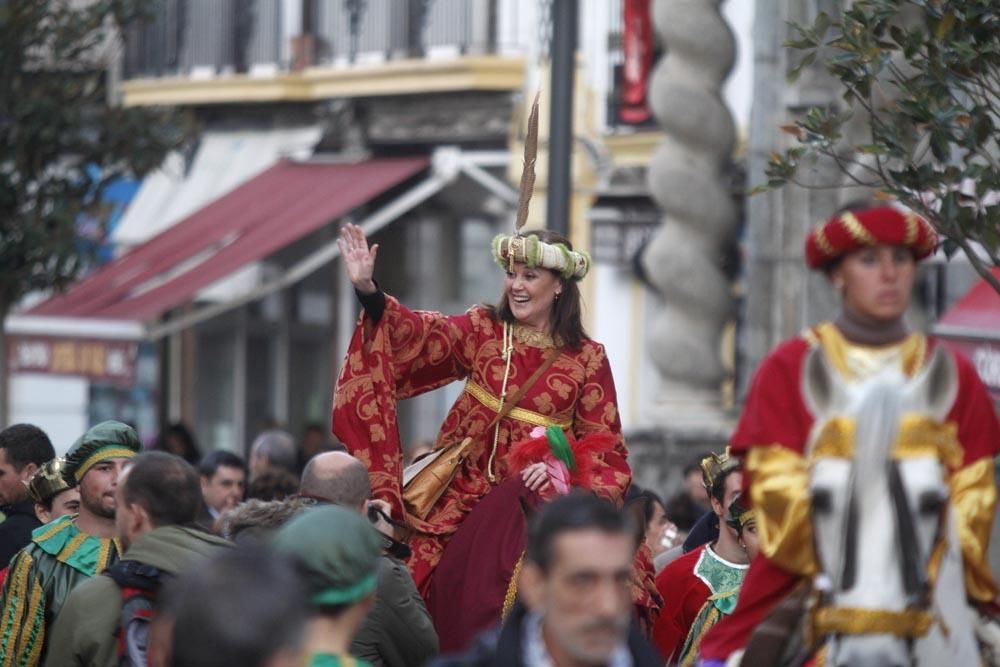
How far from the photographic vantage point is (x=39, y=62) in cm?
1800

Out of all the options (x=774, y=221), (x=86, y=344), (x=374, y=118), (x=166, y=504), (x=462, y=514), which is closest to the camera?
(x=166, y=504)

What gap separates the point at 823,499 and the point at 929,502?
242 millimetres

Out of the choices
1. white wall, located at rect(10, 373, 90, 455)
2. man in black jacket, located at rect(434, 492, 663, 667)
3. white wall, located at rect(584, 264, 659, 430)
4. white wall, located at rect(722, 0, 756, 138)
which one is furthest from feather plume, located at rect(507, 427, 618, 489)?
white wall, located at rect(10, 373, 90, 455)

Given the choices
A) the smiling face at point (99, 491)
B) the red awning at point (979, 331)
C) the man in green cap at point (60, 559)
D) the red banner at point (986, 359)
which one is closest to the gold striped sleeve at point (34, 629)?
the man in green cap at point (60, 559)

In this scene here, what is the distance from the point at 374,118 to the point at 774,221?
23.5 feet

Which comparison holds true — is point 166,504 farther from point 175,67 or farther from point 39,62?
point 175,67

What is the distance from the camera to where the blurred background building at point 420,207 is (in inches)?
667

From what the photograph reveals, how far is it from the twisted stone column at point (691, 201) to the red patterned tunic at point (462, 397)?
8.49m

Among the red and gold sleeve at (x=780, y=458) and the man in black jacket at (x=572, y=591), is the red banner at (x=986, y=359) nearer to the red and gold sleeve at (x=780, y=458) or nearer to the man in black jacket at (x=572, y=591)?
the red and gold sleeve at (x=780, y=458)

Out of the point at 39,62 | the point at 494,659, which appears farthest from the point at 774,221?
the point at 494,659

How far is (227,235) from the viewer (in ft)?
69.6

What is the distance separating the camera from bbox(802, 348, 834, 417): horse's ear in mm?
5574

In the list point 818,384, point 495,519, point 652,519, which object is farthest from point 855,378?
point 652,519

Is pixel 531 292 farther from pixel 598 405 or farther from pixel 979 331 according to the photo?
pixel 979 331
